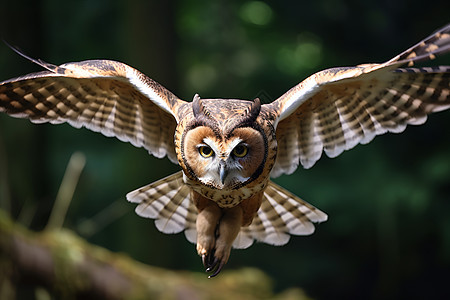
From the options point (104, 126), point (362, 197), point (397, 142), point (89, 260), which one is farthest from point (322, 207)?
point (104, 126)

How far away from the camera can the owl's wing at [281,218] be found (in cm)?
264

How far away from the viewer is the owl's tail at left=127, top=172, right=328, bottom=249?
2592 millimetres

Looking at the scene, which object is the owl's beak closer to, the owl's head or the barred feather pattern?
the owl's head

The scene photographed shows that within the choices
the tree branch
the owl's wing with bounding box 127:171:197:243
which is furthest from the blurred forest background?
the owl's wing with bounding box 127:171:197:243

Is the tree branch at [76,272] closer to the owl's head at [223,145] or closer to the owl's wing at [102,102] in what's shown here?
the owl's wing at [102,102]

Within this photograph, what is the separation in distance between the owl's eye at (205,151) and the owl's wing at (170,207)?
3.06ft

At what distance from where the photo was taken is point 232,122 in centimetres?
159

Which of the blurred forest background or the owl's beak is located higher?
the owl's beak

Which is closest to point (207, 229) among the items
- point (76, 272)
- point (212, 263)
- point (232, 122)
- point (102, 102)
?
point (212, 263)

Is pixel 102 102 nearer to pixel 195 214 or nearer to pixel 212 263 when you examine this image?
pixel 195 214

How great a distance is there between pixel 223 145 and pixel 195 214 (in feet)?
3.53

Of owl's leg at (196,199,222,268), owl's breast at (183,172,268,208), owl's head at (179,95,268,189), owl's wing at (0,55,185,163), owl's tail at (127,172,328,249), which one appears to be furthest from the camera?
owl's tail at (127,172,328,249)

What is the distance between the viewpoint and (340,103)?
2.30m

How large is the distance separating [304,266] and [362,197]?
4.88 ft
